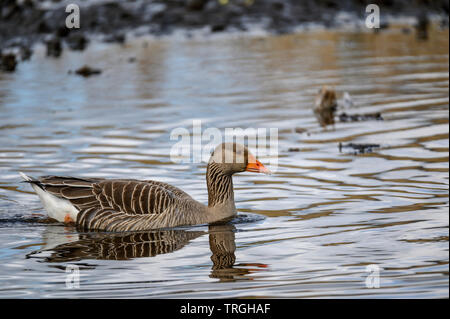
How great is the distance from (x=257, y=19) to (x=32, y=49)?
9.35m

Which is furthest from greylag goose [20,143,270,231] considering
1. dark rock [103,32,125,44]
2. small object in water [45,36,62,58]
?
dark rock [103,32,125,44]

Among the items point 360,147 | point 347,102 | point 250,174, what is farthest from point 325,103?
point 250,174

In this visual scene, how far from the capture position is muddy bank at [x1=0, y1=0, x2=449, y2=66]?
3095cm

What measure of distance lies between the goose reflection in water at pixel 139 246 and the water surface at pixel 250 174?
0.03 metres

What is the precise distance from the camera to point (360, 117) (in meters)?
17.7

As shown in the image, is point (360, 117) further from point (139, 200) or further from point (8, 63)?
point (8, 63)

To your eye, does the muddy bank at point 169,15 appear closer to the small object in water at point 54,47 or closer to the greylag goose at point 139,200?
the small object in water at point 54,47

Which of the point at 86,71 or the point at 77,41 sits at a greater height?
the point at 77,41

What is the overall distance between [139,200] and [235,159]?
1400 millimetres

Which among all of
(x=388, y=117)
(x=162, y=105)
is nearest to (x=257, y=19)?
(x=162, y=105)

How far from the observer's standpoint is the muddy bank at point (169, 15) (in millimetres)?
30953

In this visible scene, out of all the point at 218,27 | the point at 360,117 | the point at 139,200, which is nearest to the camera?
the point at 139,200

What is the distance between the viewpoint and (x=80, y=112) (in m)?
19.2

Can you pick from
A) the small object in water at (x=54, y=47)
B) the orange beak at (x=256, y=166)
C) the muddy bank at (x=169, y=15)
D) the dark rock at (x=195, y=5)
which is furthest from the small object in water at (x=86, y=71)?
the orange beak at (x=256, y=166)
